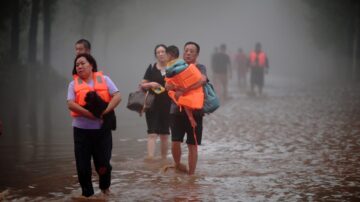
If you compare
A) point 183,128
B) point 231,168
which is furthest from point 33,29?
point 183,128

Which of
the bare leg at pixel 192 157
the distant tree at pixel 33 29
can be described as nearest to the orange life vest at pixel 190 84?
the bare leg at pixel 192 157

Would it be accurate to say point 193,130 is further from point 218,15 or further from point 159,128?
point 218,15

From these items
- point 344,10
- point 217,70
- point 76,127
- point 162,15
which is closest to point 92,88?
point 76,127

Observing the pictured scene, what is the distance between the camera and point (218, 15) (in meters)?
167

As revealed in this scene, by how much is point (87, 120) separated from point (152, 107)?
132 inches

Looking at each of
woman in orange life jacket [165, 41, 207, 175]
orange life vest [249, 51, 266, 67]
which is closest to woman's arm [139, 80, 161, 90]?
woman in orange life jacket [165, 41, 207, 175]

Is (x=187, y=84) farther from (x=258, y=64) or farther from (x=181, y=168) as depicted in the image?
(x=258, y=64)

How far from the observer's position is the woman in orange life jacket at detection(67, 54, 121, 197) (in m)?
7.88

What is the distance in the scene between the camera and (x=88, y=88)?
788 centimetres

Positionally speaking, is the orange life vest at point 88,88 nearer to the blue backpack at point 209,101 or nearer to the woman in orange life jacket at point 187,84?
the woman in orange life jacket at point 187,84

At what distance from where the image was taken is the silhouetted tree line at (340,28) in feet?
129

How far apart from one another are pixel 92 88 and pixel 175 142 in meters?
2.18

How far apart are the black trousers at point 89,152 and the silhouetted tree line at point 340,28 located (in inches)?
1273

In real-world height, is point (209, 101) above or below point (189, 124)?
above
